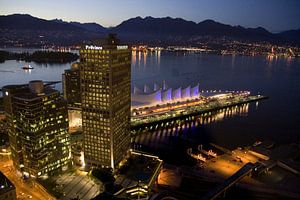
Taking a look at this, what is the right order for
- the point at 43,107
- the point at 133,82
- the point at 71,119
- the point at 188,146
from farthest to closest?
the point at 133,82
the point at 71,119
the point at 188,146
the point at 43,107

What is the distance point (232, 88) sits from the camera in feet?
336

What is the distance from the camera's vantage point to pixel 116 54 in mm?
37031

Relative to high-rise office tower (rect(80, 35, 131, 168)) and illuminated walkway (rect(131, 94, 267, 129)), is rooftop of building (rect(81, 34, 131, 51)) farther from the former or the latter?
illuminated walkway (rect(131, 94, 267, 129))

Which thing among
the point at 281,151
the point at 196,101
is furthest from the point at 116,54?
the point at 196,101

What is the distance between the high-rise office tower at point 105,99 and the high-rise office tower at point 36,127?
3.67 meters

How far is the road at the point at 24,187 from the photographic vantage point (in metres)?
33.8

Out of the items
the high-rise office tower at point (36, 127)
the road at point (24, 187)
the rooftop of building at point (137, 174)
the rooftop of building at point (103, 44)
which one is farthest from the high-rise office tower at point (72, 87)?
the rooftop of building at point (103, 44)

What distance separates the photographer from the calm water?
191 feet

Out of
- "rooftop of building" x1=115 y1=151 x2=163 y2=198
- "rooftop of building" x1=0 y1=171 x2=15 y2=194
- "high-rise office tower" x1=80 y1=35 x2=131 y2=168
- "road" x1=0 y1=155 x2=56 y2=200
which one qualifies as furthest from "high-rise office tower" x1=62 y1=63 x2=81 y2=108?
"rooftop of building" x1=0 y1=171 x2=15 y2=194

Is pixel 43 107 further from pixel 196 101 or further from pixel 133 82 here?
pixel 133 82

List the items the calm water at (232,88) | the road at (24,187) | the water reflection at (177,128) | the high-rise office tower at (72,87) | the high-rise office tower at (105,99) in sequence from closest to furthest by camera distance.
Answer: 1. the road at (24,187)
2. the high-rise office tower at (105,99)
3. the water reflection at (177,128)
4. the calm water at (232,88)
5. the high-rise office tower at (72,87)

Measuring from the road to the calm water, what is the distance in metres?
21.5

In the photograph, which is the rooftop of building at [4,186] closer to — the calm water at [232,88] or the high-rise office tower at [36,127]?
the high-rise office tower at [36,127]

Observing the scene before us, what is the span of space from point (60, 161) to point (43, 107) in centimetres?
835
